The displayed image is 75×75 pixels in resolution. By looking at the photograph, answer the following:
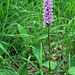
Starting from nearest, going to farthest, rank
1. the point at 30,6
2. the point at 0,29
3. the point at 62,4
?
1. the point at 0,29
2. the point at 30,6
3. the point at 62,4

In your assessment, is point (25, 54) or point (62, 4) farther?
point (62, 4)

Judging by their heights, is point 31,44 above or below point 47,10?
below

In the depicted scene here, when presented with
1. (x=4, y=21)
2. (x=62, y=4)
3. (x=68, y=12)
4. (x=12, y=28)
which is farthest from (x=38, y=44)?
(x=62, y=4)

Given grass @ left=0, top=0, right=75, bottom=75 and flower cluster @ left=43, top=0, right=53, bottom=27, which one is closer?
flower cluster @ left=43, top=0, right=53, bottom=27

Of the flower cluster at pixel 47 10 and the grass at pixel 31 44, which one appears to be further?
the grass at pixel 31 44

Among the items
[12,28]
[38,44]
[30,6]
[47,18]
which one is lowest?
[38,44]

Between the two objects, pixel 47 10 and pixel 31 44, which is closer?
pixel 47 10

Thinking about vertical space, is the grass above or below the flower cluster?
below

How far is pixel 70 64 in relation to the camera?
2004 millimetres

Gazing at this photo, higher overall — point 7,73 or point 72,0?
point 72,0

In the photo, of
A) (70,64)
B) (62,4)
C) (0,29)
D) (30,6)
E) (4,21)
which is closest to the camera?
(70,64)

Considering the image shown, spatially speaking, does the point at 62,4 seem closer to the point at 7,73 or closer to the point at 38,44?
the point at 38,44

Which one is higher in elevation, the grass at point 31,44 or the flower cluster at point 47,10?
the flower cluster at point 47,10

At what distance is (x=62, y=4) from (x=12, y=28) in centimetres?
142
